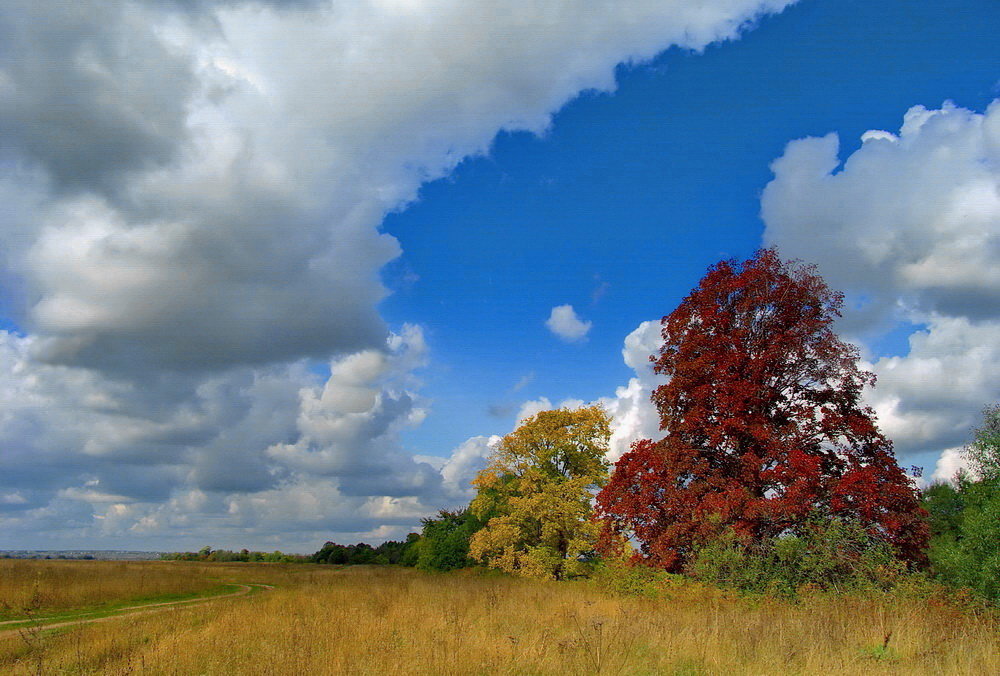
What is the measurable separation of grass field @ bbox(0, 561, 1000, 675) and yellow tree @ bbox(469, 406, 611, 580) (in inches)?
545

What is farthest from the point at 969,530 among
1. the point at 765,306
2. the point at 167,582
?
the point at 167,582

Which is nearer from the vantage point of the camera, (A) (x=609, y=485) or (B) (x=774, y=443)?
(B) (x=774, y=443)

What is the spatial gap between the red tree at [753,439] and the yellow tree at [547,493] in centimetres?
1079

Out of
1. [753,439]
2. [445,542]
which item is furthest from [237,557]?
[753,439]

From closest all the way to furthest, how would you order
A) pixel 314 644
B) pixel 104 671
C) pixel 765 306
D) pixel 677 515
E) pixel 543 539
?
1. pixel 104 671
2. pixel 314 644
3. pixel 677 515
4. pixel 765 306
5. pixel 543 539

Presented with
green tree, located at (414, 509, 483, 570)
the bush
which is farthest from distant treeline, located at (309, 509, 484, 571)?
the bush

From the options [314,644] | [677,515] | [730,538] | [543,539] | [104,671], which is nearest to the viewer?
[104,671]

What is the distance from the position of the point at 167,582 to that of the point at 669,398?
28.1 meters

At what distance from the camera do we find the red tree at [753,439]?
53.2 ft

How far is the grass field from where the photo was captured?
916cm

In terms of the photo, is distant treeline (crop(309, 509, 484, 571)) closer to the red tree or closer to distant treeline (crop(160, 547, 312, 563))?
the red tree

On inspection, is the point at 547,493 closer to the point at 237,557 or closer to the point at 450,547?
the point at 450,547

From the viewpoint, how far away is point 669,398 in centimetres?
1930

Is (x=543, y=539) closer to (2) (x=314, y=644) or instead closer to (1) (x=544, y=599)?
(1) (x=544, y=599)
